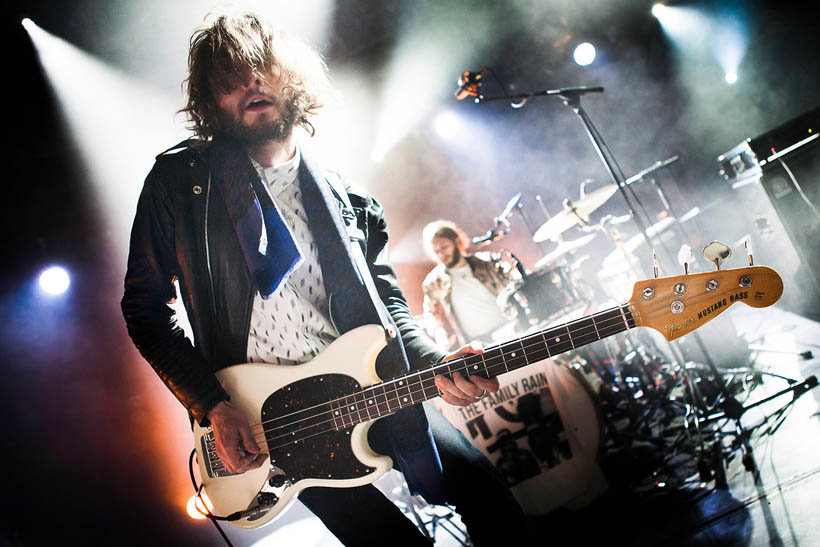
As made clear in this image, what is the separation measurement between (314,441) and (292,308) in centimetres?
48

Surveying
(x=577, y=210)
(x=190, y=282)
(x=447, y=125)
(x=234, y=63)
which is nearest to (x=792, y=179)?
(x=577, y=210)

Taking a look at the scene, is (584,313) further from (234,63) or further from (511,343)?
(234,63)

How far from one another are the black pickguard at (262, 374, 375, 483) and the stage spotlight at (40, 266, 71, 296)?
3.29m

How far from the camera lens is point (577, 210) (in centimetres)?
420

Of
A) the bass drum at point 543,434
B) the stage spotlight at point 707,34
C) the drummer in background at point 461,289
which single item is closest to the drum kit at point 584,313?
the drummer in background at point 461,289

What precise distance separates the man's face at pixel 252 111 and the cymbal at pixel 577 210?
121 inches

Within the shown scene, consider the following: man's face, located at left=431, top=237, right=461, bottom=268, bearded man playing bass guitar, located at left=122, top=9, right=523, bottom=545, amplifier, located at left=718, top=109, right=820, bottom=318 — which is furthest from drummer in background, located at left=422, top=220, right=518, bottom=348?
bearded man playing bass guitar, located at left=122, top=9, right=523, bottom=545

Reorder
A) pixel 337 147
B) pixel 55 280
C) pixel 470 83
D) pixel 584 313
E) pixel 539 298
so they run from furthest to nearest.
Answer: pixel 337 147 → pixel 584 313 → pixel 539 298 → pixel 55 280 → pixel 470 83

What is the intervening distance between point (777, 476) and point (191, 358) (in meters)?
2.65

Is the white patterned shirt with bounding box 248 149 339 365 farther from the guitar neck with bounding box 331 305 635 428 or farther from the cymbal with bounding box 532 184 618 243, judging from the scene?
the cymbal with bounding box 532 184 618 243

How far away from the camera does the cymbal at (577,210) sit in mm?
4051

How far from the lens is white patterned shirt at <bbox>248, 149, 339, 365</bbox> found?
1.57 m

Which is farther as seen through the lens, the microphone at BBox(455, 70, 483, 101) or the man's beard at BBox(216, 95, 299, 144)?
the microphone at BBox(455, 70, 483, 101)

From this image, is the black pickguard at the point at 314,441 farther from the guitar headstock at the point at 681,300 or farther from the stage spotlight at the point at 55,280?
the stage spotlight at the point at 55,280
